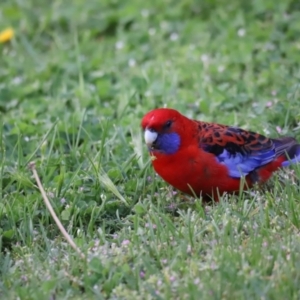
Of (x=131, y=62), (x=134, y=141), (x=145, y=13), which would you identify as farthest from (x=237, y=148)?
(x=145, y=13)

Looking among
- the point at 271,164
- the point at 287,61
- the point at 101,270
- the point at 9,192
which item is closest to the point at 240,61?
the point at 287,61

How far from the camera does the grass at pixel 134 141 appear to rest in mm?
3301

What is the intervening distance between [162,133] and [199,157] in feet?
0.77

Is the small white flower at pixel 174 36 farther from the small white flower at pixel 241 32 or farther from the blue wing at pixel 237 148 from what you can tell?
the blue wing at pixel 237 148

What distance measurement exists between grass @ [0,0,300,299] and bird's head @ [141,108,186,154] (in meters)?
0.29

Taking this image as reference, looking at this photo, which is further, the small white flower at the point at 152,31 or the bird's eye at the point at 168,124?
the small white flower at the point at 152,31

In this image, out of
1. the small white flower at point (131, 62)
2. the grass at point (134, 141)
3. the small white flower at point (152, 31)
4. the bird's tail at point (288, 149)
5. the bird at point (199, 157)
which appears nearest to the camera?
the grass at point (134, 141)

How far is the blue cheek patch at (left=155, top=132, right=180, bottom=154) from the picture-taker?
4055mm

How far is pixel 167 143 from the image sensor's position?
406 cm

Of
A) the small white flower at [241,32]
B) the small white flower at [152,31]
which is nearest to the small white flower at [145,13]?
the small white flower at [152,31]

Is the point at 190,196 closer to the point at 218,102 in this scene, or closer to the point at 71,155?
the point at 71,155

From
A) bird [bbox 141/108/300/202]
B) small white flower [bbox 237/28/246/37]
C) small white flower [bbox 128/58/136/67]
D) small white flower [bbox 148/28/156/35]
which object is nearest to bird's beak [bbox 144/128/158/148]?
bird [bbox 141/108/300/202]

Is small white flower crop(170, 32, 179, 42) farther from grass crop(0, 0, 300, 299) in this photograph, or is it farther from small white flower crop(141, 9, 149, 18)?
small white flower crop(141, 9, 149, 18)

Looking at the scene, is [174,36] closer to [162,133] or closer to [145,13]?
[145,13]
